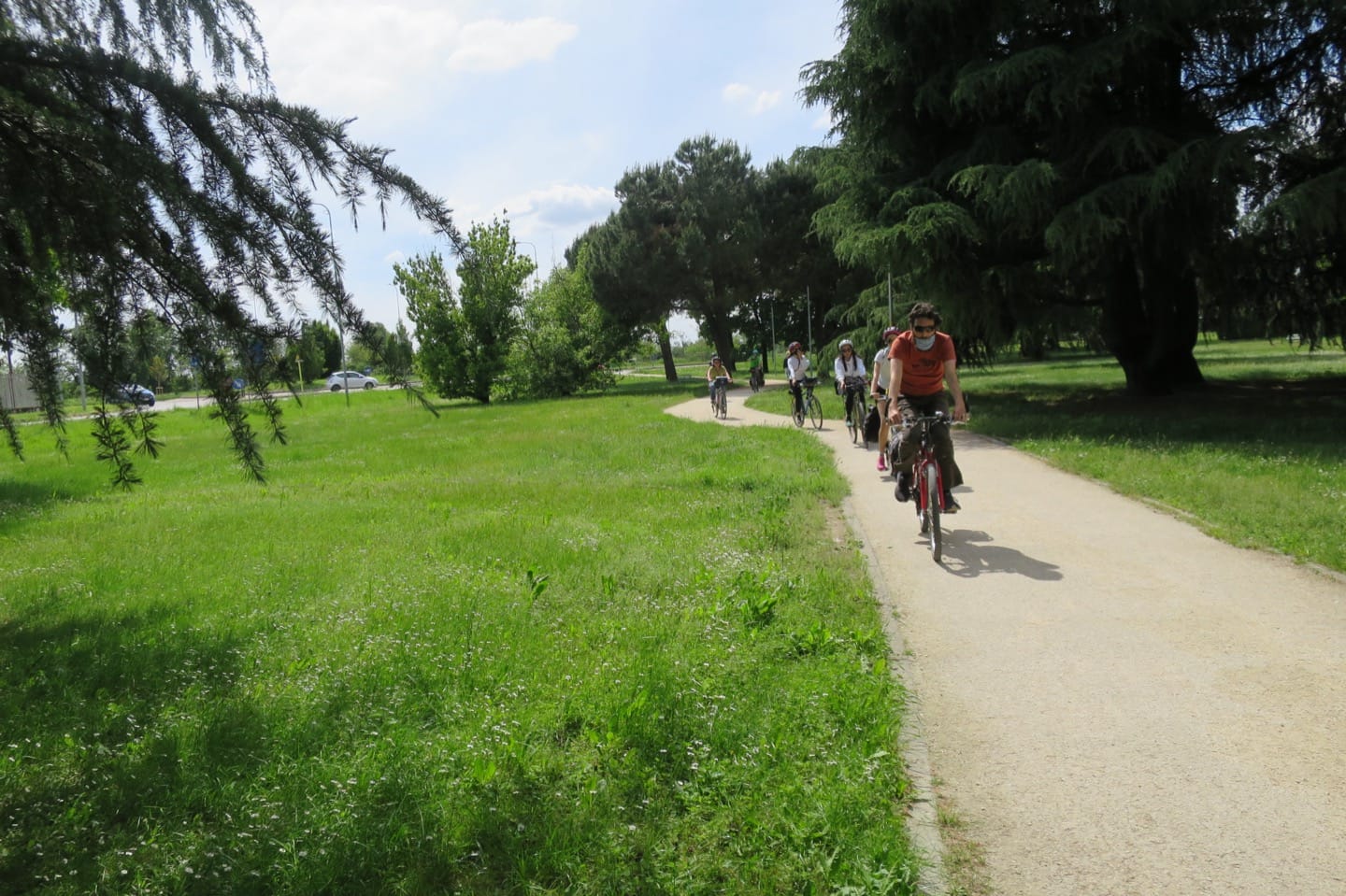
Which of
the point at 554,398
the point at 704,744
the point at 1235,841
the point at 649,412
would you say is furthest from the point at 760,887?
the point at 554,398

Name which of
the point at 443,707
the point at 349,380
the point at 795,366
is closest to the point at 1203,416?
the point at 795,366

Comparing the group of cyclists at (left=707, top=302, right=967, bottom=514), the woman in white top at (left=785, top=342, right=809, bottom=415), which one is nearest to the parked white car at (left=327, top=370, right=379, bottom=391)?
the group of cyclists at (left=707, top=302, right=967, bottom=514)

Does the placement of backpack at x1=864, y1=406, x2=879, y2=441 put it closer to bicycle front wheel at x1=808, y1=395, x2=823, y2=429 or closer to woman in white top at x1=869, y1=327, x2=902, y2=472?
woman in white top at x1=869, y1=327, x2=902, y2=472

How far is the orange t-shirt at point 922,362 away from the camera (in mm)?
7840

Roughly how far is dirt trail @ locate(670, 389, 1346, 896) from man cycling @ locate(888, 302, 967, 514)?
28.4 inches

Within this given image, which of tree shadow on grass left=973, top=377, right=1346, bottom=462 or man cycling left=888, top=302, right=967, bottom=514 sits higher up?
man cycling left=888, top=302, right=967, bottom=514

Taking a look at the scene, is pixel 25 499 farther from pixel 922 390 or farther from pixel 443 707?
pixel 922 390

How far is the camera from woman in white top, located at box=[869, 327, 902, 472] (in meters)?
11.3

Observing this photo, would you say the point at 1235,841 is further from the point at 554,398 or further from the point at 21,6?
the point at 554,398

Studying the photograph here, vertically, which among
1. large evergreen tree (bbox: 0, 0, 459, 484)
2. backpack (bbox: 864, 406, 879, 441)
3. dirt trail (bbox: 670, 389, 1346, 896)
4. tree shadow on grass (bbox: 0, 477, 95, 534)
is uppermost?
large evergreen tree (bbox: 0, 0, 459, 484)

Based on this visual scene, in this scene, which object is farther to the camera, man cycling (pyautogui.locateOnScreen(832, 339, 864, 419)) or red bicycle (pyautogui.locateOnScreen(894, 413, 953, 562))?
man cycling (pyautogui.locateOnScreen(832, 339, 864, 419))

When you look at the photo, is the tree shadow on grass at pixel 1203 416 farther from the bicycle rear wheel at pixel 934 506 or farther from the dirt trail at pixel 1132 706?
the bicycle rear wheel at pixel 934 506

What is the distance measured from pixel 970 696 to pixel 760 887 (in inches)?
77.8

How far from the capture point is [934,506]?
294 inches
